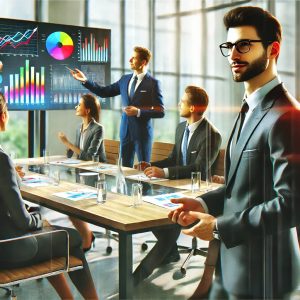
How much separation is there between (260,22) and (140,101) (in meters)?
0.93

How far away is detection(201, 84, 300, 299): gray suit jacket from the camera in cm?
156

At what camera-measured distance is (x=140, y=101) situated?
2.52m

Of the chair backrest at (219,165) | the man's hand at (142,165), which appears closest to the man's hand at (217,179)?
the chair backrest at (219,165)

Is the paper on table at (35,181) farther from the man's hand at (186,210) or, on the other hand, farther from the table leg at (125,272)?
the man's hand at (186,210)

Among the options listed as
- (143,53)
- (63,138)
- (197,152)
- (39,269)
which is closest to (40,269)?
(39,269)

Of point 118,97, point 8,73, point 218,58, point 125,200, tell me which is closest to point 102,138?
point 118,97

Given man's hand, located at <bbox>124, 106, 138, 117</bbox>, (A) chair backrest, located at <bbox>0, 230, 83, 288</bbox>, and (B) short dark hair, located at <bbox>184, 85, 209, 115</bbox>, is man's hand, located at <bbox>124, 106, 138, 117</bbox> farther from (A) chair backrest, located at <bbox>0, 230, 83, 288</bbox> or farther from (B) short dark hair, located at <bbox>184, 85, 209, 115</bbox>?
(A) chair backrest, located at <bbox>0, 230, 83, 288</bbox>

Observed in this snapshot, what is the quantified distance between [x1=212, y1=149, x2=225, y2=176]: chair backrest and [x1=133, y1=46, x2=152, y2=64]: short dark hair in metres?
0.61

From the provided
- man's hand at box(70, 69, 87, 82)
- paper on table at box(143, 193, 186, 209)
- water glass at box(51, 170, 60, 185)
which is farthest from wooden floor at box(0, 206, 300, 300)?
man's hand at box(70, 69, 87, 82)

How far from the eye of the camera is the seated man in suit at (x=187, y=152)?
7.23 feet

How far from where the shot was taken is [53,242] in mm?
2404

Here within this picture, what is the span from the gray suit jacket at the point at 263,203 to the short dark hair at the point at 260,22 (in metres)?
0.17

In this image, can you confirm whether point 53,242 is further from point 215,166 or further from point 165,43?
point 165,43

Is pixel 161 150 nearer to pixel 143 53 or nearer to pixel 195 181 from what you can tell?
pixel 195 181
